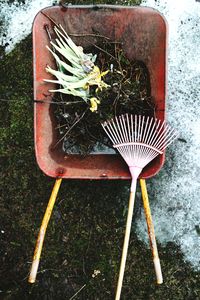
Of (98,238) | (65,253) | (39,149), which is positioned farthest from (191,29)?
(65,253)

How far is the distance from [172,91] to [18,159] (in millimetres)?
926

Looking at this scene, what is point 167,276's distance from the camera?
2443mm

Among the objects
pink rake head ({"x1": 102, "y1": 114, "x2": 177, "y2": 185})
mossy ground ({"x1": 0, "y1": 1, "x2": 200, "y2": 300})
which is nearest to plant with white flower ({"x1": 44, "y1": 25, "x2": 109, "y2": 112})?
pink rake head ({"x1": 102, "y1": 114, "x2": 177, "y2": 185})

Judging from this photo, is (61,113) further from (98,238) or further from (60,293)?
(60,293)

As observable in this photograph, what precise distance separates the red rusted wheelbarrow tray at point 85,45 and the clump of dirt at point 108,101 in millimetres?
39

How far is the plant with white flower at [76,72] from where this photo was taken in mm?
2107

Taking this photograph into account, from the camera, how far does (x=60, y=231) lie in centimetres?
249

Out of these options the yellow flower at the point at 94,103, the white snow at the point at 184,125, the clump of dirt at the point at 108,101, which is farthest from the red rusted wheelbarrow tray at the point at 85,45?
the white snow at the point at 184,125

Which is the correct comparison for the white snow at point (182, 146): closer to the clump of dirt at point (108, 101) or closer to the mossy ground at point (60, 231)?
the mossy ground at point (60, 231)

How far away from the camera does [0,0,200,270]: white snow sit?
2420 millimetres

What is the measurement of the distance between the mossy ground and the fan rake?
36cm

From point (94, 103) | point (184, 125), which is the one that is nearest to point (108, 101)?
point (94, 103)

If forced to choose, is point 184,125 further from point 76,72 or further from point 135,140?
point 76,72

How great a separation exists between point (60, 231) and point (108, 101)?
0.81m
